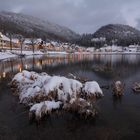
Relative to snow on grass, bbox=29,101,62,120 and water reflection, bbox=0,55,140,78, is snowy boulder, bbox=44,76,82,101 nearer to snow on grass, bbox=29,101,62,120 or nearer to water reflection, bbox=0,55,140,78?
snow on grass, bbox=29,101,62,120

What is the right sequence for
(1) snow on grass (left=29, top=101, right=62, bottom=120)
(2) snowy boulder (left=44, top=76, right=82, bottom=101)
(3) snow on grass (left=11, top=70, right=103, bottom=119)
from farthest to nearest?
(2) snowy boulder (left=44, top=76, right=82, bottom=101)
(3) snow on grass (left=11, top=70, right=103, bottom=119)
(1) snow on grass (left=29, top=101, right=62, bottom=120)

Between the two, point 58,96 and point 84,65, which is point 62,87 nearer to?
point 58,96

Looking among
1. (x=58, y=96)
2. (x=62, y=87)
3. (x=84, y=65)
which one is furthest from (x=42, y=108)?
(x=84, y=65)

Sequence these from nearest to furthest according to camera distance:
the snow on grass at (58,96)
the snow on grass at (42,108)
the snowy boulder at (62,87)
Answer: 1. the snow on grass at (42,108)
2. the snow on grass at (58,96)
3. the snowy boulder at (62,87)

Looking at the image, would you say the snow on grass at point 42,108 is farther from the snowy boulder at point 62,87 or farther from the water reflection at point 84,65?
the water reflection at point 84,65

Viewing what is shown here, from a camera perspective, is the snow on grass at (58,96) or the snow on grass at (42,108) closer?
the snow on grass at (42,108)

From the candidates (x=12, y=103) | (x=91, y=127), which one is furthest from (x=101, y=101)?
(x=12, y=103)

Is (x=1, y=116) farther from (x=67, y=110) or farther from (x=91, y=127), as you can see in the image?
(x=91, y=127)

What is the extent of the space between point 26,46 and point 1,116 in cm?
16216

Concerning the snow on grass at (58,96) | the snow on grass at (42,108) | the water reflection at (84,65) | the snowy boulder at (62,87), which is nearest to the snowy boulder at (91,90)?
the snow on grass at (58,96)

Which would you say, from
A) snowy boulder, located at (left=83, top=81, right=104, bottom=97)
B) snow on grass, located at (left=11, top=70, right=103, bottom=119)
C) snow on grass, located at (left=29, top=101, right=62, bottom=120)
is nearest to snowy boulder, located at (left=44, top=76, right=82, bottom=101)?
snow on grass, located at (left=11, top=70, right=103, bottom=119)

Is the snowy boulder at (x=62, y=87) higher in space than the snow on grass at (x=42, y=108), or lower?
higher

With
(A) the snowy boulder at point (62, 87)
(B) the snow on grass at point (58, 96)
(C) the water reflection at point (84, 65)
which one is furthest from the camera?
(C) the water reflection at point (84, 65)

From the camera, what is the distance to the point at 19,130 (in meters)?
18.2
